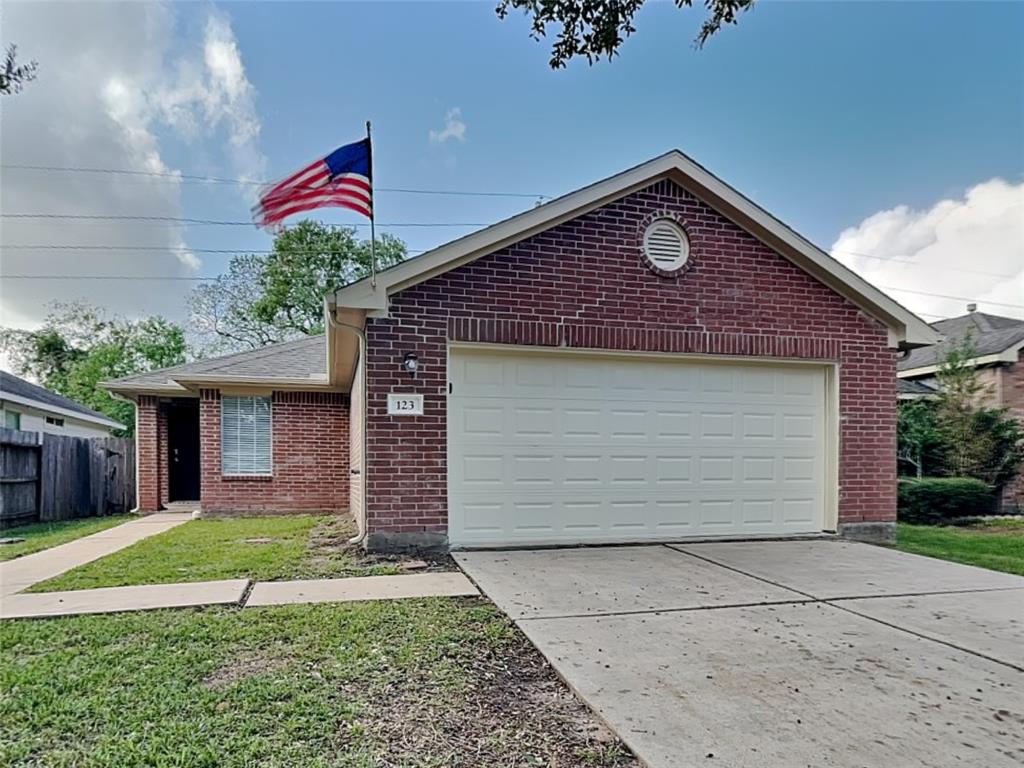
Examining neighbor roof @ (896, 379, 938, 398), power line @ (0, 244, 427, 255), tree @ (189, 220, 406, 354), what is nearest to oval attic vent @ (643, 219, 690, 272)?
neighbor roof @ (896, 379, 938, 398)

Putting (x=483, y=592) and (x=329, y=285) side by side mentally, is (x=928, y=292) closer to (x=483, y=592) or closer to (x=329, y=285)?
(x=329, y=285)

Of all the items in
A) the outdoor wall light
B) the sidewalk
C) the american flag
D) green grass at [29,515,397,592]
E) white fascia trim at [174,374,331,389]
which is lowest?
green grass at [29,515,397,592]

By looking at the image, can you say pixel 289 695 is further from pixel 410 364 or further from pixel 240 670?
→ pixel 410 364

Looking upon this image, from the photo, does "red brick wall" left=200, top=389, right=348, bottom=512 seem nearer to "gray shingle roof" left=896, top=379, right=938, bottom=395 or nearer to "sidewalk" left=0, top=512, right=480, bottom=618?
"sidewalk" left=0, top=512, right=480, bottom=618

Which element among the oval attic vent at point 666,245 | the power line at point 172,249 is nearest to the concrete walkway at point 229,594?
the oval attic vent at point 666,245

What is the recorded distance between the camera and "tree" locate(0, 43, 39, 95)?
293 centimetres

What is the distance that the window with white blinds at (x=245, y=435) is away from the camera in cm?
1158

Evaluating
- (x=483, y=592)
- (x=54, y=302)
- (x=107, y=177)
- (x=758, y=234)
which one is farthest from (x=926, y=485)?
(x=54, y=302)

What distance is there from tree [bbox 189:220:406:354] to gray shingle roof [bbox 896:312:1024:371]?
2237 cm

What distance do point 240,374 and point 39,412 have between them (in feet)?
32.5

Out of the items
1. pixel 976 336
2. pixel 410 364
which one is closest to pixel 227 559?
pixel 410 364

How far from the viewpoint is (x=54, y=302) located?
107 ft

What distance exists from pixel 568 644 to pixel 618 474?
12.7ft

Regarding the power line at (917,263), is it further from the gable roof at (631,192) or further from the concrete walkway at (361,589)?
the concrete walkway at (361,589)
